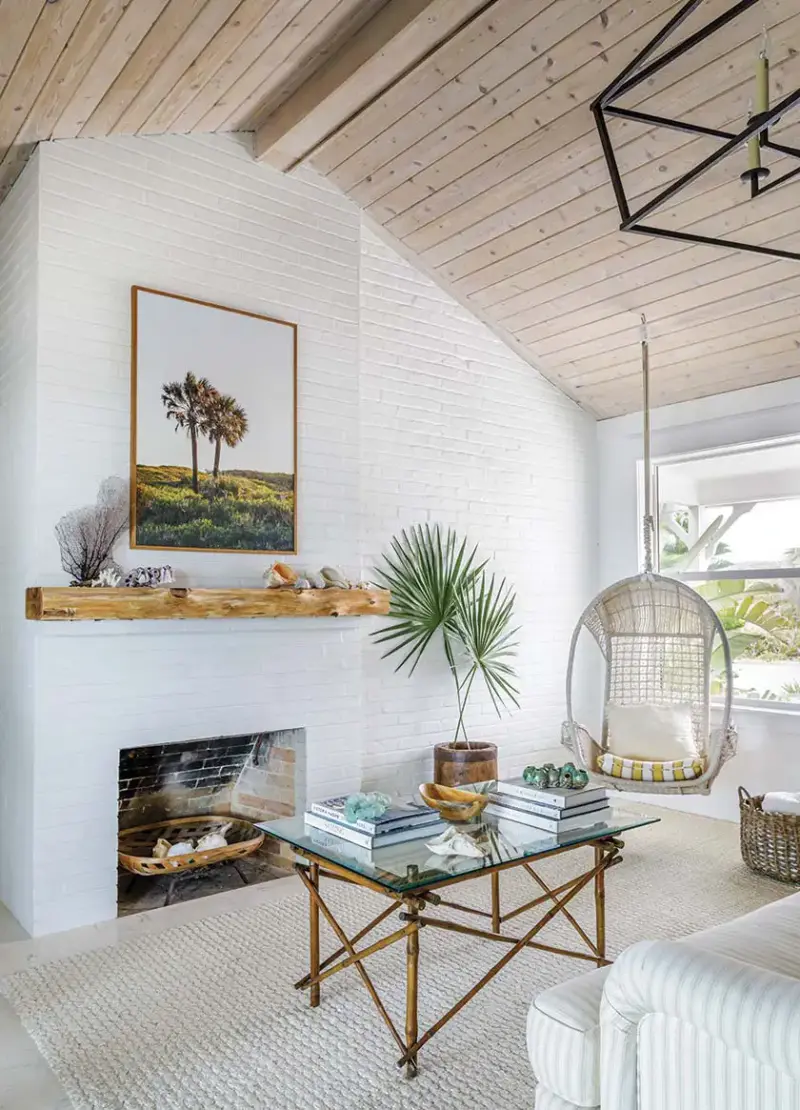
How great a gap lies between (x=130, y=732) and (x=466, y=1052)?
1.79m

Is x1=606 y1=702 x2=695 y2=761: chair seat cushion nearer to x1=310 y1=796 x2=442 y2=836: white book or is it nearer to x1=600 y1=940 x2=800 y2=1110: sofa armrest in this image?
x1=310 y1=796 x2=442 y2=836: white book

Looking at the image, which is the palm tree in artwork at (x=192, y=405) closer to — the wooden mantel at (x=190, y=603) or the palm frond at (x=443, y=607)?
the wooden mantel at (x=190, y=603)

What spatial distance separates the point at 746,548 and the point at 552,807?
285cm

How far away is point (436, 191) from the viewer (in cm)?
420

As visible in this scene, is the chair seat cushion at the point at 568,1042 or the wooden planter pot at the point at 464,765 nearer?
the chair seat cushion at the point at 568,1042

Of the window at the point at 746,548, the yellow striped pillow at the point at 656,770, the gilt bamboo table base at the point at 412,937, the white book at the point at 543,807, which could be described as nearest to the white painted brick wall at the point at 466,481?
the window at the point at 746,548

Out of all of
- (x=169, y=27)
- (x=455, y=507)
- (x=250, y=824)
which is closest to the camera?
(x=169, y=27)

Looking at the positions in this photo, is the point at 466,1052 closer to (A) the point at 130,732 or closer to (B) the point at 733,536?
(A) the point at 130,732

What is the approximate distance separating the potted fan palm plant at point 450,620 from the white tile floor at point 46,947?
108 cm

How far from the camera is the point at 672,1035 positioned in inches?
55.7

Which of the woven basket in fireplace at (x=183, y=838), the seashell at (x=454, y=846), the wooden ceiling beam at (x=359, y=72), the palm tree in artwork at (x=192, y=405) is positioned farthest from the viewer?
the palm tree in artwork at (x=192, y=405)

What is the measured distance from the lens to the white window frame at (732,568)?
466 cm

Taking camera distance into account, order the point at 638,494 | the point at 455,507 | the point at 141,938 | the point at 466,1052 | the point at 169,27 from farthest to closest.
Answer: the point at 638,494 < the point at 455,507 < the point at 141,938 < the point at 169,27 < the point at 466,1052

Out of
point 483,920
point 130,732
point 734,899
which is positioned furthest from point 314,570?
point 734,899
